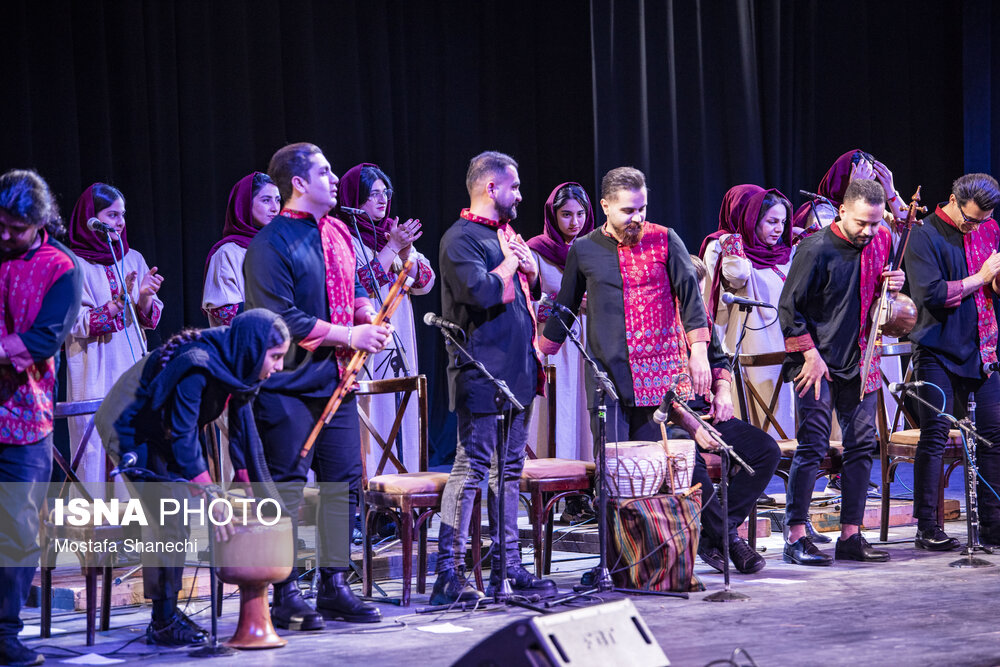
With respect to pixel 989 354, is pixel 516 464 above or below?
below

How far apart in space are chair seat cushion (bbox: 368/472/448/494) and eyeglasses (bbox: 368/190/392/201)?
1.95 meters

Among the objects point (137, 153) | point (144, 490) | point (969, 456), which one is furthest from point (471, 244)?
point (137, 153)

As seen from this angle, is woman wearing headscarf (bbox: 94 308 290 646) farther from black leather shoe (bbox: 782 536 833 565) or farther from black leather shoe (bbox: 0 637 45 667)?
black leather shoe (bbox: 782 536 833 565)

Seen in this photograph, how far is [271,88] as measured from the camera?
7324mm

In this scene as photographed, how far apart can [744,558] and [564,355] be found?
191 cm

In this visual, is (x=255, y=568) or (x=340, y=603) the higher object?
(x=255, y=568)

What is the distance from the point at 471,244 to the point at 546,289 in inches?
81.8

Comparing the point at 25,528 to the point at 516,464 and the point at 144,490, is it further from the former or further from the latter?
the point at 516,464

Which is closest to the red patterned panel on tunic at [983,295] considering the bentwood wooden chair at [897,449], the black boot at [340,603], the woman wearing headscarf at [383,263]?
the bentwood wooden chair at [897,449]

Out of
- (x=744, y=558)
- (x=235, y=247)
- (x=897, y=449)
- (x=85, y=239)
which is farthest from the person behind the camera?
(x=235, y=247)

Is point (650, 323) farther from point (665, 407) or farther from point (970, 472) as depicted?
point (970, 472)

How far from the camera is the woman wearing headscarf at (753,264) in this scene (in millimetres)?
6922

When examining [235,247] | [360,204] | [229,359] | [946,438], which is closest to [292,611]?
[229,359]

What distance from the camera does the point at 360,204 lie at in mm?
6188
